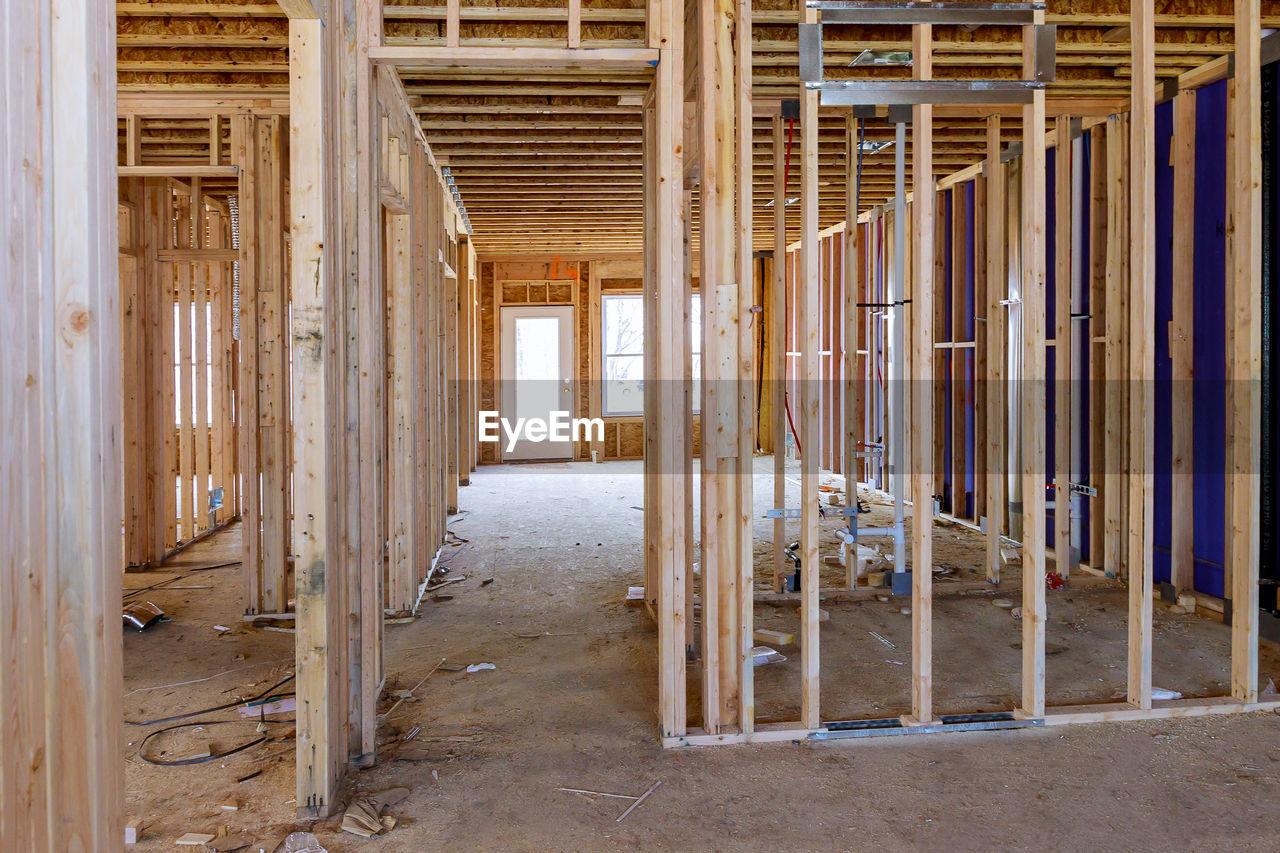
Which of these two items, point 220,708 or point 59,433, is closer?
point 59,433

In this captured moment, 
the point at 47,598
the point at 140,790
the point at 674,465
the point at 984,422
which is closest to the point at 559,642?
the point at 674,465

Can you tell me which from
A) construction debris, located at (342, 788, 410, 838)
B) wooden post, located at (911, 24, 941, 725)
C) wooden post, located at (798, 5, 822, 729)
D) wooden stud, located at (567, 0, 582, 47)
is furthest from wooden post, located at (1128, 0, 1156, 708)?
construction debris, located at (342, 788, 410, 838)

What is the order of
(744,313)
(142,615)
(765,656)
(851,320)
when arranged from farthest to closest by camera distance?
1. (851,320)
2. (142,615)
3. (765,656)
4. (744,313)

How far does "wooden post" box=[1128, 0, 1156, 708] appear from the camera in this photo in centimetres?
346

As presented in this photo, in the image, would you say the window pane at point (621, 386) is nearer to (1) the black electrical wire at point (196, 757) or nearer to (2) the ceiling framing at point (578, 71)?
(2) the ceiling framing at point (578, 71)

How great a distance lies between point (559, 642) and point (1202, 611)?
3.79m

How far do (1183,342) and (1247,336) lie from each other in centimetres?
184

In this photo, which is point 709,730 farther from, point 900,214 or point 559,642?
point 900,214

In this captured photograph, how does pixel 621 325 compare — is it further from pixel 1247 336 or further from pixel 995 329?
pixel 1247 336

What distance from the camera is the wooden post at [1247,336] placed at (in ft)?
11.6

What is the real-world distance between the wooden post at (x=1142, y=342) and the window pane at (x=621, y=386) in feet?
33.9

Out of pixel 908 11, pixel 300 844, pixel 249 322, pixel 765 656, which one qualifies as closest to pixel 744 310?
pixel 908 11

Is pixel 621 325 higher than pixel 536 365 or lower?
higher

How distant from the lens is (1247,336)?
11.9ft
